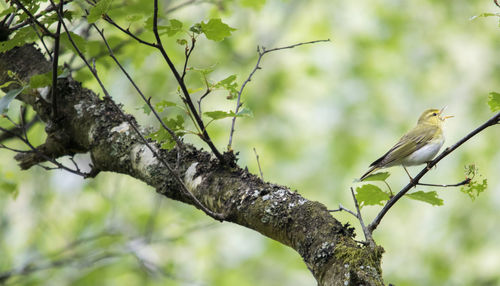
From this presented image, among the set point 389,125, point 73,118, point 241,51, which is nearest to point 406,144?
point 73,118

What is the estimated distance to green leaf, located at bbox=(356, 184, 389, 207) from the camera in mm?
2141

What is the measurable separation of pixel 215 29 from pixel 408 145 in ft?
7.19

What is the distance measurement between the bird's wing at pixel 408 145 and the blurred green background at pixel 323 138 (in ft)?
11.0

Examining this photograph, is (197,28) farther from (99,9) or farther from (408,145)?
(408,145)

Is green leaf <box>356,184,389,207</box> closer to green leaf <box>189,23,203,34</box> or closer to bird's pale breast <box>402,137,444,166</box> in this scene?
green leaf <box>189,23,203,34</box>

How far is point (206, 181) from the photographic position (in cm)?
225

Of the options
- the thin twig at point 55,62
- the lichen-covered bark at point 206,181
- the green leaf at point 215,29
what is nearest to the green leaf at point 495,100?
the lichen-covered bark at point 206,181

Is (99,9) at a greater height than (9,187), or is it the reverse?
(9,187)

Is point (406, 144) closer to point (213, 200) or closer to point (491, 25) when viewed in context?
point (213, 200)

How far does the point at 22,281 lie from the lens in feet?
15.3

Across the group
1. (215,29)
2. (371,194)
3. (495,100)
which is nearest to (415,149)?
(371,194)

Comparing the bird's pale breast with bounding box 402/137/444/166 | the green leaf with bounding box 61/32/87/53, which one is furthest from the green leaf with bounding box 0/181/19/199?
the bird's pale breast with bounding box 402/137/444/166

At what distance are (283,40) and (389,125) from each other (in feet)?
9.47

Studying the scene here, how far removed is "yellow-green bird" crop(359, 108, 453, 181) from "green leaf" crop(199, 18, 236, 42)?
1.74 metres
